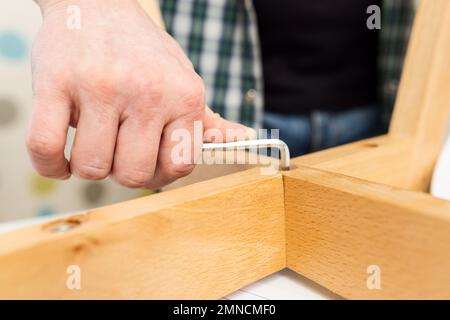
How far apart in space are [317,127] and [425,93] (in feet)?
0.89

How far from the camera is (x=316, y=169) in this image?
0.33 m

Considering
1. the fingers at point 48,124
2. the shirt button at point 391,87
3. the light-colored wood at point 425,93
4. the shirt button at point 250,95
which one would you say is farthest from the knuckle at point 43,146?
the shirt button at point 391,87

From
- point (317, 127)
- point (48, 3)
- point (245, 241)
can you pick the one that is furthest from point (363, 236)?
point (317, 127)

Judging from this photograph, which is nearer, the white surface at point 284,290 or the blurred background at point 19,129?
the white surface at point 284,290

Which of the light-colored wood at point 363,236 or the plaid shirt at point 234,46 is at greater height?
the plaid shirt at point 234,46

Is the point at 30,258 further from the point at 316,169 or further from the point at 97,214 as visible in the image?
the point at 316,169

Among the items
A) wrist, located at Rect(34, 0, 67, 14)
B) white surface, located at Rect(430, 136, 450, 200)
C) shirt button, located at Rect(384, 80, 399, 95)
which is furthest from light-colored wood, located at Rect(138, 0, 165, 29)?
shirt button, located at Rect(384, 80, 399, 95)

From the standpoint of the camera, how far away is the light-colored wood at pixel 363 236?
240 mm

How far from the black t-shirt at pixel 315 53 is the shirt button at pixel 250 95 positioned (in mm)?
38

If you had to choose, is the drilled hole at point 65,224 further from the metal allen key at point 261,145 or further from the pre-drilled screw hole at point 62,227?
the metal allen key at point 261,145

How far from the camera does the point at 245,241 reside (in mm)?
306

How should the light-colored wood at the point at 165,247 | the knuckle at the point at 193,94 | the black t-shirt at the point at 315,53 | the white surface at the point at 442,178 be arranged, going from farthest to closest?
the black t-shirt at the point at 315,53, the white surface at the point at 442,178, the knuckle at the point at 193,94, the light-colored wood at the point at 165,247

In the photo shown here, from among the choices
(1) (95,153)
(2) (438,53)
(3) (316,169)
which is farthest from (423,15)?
(1) (95,153)
